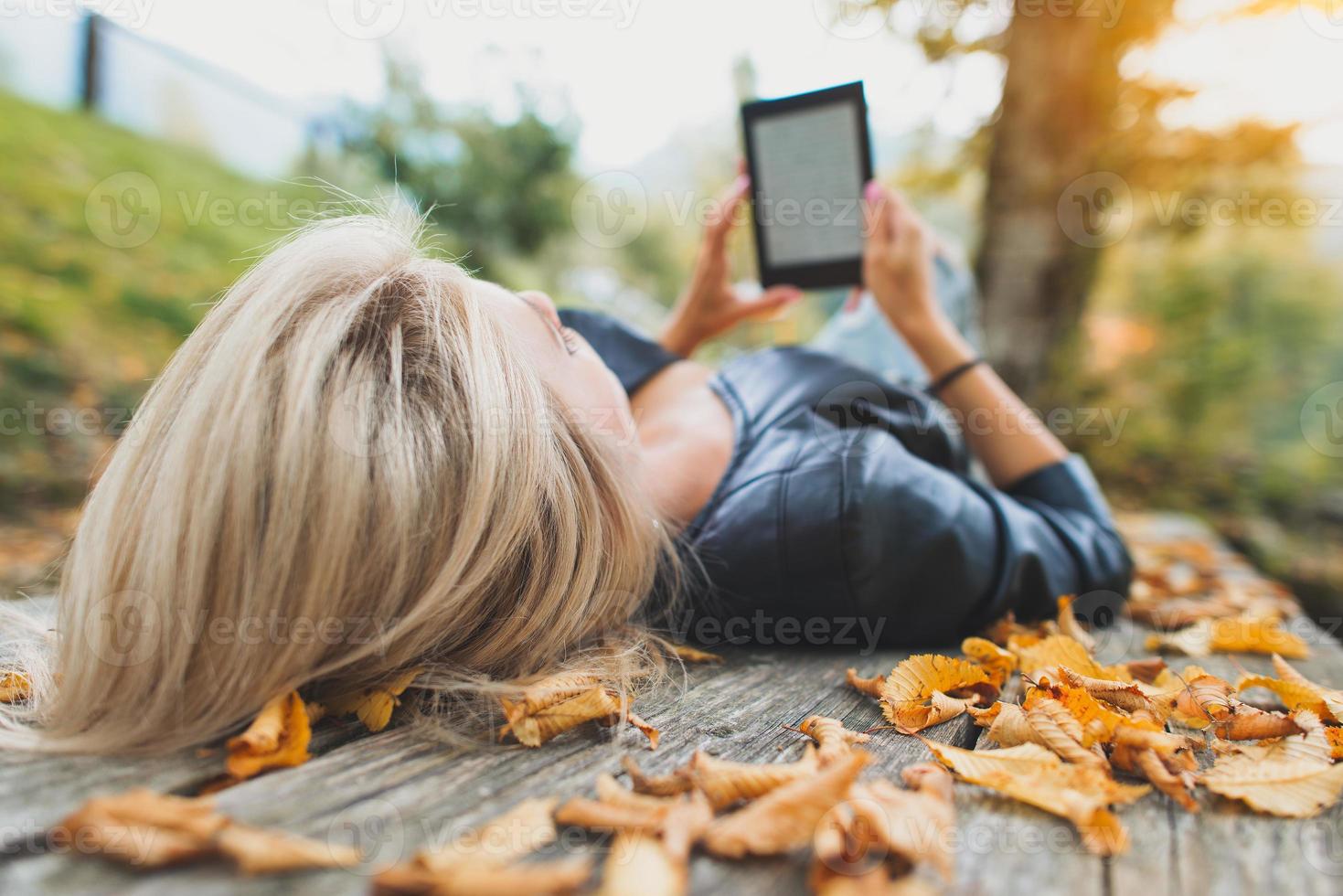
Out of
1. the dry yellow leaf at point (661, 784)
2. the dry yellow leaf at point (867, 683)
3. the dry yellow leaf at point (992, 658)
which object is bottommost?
the dry yellow leaf at point (992, 658)

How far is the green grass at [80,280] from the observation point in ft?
13.6

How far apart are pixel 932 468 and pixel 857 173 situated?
1184 millimetres

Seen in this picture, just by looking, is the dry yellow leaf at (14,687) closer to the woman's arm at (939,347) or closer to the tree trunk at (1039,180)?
the woman's arm at (939,347)

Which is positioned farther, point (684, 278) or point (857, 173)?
point (684, 278)

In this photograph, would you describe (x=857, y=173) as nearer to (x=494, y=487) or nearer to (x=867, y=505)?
(x=867, y=505)

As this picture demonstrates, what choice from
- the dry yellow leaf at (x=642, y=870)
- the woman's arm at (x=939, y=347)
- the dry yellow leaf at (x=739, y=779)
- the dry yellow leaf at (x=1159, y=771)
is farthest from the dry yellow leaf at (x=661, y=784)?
the woman's arm at (x=939, y=347)

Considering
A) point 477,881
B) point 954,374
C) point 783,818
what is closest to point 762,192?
point 954,374

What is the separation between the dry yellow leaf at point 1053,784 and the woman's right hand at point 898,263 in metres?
1.65

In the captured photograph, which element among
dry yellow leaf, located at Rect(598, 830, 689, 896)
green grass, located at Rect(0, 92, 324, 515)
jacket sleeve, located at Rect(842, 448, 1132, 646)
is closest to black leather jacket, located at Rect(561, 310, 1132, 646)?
jacket sleeve, located at Rect(842, 448, 1132, 646)

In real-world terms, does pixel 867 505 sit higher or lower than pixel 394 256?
lower

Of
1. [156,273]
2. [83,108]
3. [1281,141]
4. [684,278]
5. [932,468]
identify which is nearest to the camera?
[932,468]

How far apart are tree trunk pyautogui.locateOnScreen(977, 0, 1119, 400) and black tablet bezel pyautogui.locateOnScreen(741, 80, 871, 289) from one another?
6.02 ft

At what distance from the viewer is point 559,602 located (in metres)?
1.27

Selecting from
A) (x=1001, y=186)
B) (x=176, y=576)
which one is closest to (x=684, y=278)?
(x=1001, y=186)
